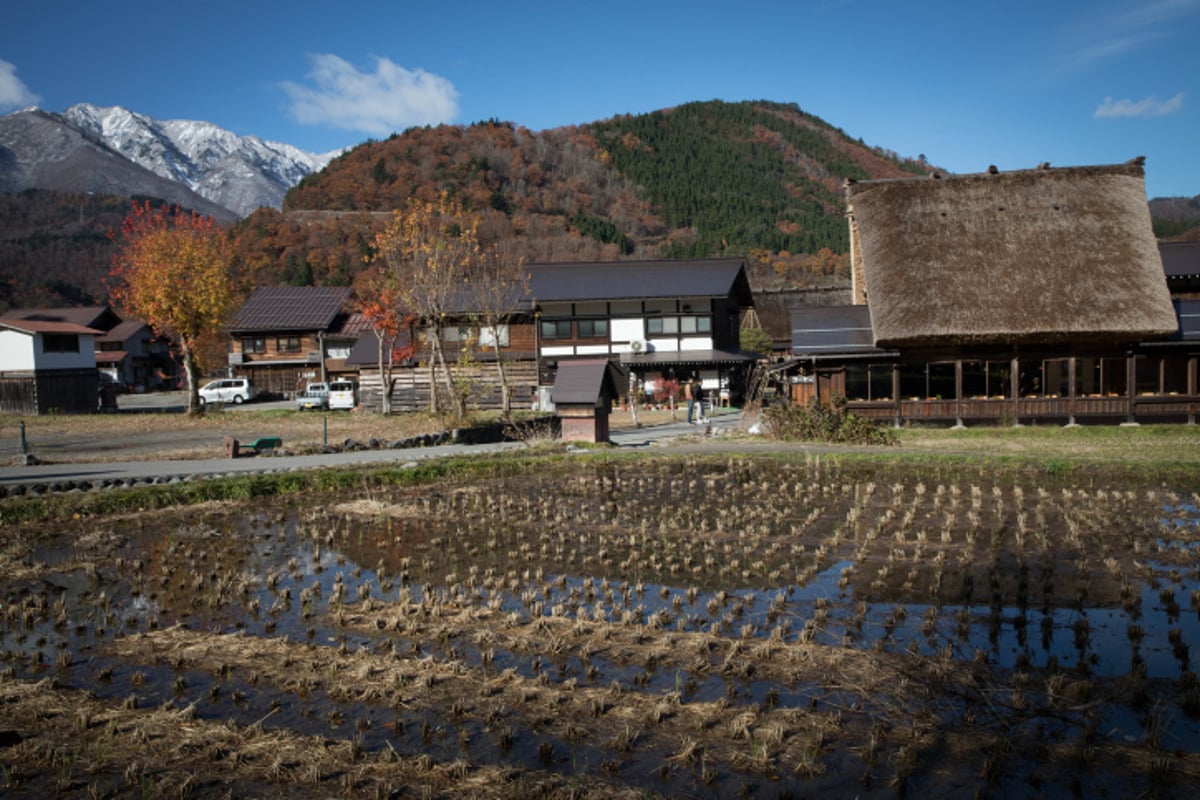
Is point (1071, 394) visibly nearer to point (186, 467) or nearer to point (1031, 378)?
point (1031, 378)

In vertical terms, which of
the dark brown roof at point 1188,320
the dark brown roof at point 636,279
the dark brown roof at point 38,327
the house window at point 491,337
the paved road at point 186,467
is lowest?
the paved road at point 186,467

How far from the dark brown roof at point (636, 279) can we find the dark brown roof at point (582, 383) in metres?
15.3

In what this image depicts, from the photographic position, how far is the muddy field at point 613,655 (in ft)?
14.8

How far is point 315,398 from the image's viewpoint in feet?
118

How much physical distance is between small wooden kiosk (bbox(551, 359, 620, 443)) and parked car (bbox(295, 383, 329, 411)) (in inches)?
719

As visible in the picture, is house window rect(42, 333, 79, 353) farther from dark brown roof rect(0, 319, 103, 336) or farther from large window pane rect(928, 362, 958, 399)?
large window pane rect(928, 362, 958, 399)

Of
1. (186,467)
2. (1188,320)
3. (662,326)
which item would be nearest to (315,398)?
(662,326)

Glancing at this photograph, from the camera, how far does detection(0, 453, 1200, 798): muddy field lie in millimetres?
4520

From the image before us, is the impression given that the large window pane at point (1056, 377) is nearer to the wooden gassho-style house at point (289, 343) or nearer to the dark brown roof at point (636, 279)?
the dark brown roof at point (636, 279)

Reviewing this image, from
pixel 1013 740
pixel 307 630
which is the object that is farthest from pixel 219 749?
pixel 1013 740

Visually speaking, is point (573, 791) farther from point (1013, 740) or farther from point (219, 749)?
point (1013, 740)

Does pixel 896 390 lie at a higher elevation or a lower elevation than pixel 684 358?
lower

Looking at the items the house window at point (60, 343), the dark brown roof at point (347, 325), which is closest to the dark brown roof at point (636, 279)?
the dark brown roof at point (347, 325)

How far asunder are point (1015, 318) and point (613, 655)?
19689 mm
